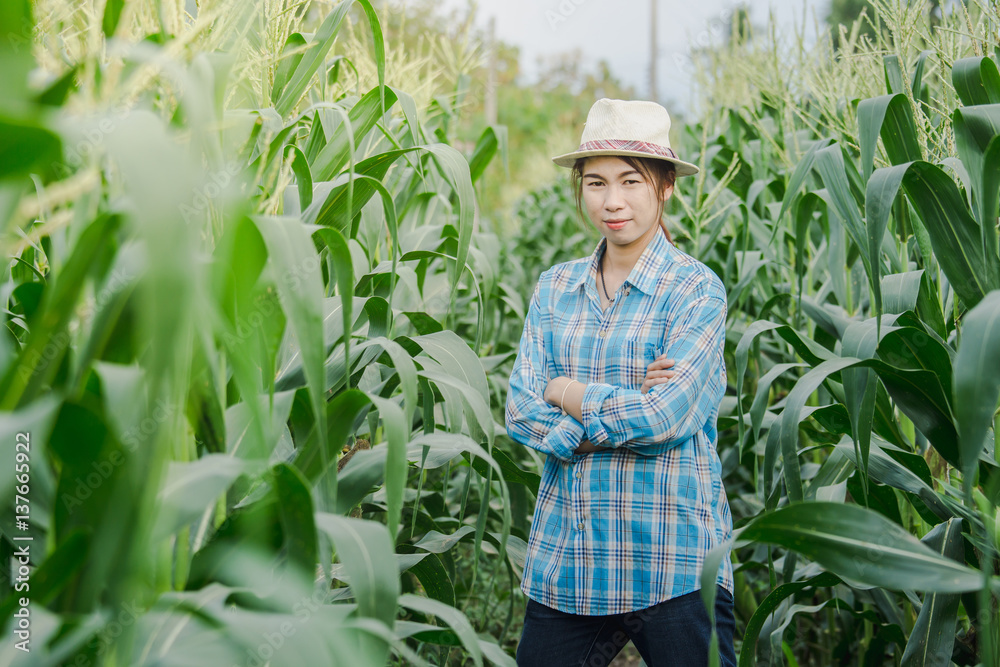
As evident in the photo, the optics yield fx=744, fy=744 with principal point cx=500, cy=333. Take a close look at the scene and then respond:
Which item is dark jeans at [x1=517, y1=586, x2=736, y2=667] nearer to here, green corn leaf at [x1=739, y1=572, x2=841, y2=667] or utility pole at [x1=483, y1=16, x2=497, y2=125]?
green corn leaf at [x1=739, y1=572, x2=841, y2=667]

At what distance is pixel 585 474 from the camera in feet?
4.73

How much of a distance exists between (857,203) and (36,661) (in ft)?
4.73

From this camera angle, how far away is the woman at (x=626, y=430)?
1.36 m

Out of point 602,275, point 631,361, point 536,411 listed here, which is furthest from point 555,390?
point 602,275

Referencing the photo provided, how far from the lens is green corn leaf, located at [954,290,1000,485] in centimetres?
92

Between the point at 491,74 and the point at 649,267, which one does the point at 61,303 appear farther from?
the point at 491,74

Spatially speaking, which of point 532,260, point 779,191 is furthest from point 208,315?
point 532,260

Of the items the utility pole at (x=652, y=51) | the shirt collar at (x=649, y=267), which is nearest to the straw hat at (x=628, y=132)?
the shirt collar at (x=649, y=267)

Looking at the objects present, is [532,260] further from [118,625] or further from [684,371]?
Answer: [118,625]

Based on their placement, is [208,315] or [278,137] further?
[278,137]

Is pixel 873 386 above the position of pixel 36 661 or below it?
above

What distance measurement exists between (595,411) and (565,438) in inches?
3.3

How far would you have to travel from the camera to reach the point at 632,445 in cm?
138

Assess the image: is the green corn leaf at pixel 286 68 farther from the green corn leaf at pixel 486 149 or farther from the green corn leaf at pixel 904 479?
the green corn leaf at pixel 904 479
